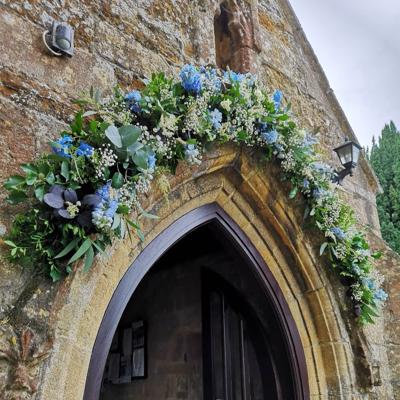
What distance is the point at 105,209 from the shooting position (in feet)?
5.84

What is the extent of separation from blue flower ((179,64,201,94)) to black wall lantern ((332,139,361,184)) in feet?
5.81

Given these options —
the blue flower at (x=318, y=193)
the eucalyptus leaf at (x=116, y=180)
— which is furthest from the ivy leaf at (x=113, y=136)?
the blue flower at (x=318, y=193)

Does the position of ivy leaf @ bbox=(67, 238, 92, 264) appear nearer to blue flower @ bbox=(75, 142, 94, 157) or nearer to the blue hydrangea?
blue flower @ bbox=(75, 142, 94, 157)

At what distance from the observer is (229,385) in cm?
325

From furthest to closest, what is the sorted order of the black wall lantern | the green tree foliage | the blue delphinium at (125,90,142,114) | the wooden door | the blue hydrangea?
the green tree foliage < the black wall lantern < the wooden door < the blue hydrangea < the blue delphinium at (125,90,142,114)

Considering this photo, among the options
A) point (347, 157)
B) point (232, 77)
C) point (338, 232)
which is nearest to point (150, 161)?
point (232, 77)

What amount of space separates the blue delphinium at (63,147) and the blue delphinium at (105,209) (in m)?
0.20

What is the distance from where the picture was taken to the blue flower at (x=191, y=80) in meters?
2.32

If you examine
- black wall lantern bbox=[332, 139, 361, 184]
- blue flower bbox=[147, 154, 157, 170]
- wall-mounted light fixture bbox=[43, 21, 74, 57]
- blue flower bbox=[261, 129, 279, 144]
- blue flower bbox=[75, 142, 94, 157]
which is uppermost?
black wall lantern bbox=[332, 139, 361, 184]

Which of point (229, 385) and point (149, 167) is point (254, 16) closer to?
point (149, 167)

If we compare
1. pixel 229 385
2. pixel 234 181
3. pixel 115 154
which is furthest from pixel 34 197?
pixel 229 385

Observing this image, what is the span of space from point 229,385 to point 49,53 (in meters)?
2.46

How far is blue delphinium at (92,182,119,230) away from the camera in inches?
68.1

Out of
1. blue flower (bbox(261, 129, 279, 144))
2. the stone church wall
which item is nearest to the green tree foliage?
the stone church wall
